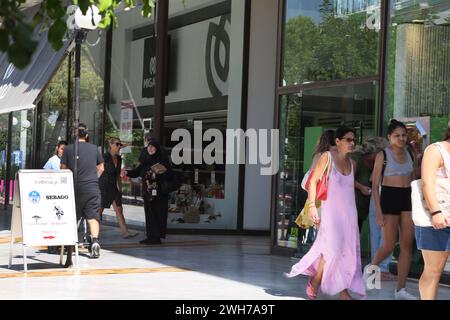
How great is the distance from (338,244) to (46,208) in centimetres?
387

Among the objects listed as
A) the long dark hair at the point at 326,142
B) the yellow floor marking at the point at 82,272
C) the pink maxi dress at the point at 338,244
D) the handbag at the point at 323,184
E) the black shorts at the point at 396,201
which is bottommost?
the yellow floor marking at the point at 82,272

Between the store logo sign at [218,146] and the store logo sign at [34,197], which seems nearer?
the store logo sign at [34,197]

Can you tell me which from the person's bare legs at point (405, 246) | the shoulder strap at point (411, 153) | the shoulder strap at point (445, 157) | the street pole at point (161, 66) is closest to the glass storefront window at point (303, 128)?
the shoulder strap at point (411, 153)

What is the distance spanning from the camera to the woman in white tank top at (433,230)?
20.8 ft

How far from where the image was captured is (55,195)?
33.9 feet

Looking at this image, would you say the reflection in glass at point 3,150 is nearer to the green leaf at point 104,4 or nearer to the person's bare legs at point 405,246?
the person's bare legs at point 405,246

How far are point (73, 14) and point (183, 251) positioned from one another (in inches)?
155

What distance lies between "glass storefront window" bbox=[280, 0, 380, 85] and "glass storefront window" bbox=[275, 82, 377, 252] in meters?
0.25

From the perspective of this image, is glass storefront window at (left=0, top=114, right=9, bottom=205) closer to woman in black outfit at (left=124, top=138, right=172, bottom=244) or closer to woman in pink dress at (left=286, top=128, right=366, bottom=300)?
woman in black outfit at (left=124, top=138, right=172, bottom=244)

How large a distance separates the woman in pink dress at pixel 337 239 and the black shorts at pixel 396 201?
0.42 meters
